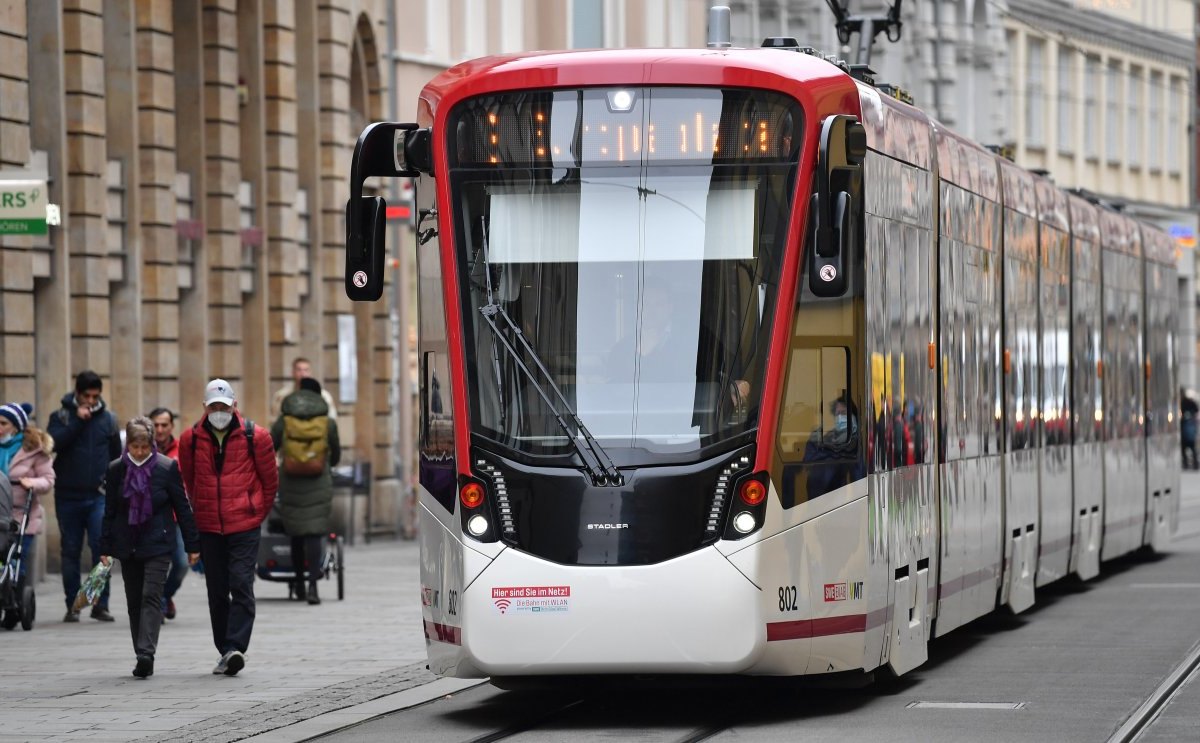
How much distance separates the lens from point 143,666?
1567cm

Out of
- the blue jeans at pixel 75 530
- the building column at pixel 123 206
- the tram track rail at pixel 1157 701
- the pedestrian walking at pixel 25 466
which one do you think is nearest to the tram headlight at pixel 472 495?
the tram track rail at pixel 1157 701

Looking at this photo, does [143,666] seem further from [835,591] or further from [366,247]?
[835,591]

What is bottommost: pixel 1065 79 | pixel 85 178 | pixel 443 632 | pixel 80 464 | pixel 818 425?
pixel 443 632

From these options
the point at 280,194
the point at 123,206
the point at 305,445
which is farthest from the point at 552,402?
the point at 280,194

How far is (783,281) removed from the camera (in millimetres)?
12828

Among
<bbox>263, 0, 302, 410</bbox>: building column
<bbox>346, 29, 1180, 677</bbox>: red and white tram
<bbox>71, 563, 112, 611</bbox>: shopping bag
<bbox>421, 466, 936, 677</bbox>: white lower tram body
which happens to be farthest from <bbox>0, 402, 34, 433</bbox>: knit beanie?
<bbox>263, 0, 302, 410</bbox>: building column

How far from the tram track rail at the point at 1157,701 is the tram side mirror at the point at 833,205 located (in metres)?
2.35

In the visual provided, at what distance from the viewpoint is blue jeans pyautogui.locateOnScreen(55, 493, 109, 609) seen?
20594 mm

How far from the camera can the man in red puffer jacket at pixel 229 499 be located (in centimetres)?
1573

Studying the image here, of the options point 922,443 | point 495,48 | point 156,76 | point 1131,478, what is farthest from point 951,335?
point 495,48

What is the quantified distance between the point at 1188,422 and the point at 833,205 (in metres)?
48.1

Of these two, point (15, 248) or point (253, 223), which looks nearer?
point (15, 248)

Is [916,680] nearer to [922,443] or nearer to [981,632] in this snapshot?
[922,443]

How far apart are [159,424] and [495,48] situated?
20481mm
